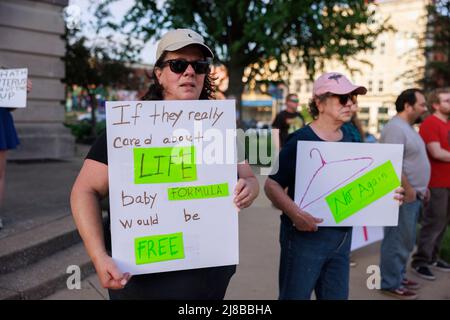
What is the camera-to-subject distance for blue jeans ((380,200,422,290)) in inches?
156

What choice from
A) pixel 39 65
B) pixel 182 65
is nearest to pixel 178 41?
pixel 182 65

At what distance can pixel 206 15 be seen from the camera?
14.5 metres

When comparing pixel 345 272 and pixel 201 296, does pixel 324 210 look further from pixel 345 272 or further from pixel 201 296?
pixel 201 296

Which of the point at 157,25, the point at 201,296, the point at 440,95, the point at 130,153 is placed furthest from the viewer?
the point at 157,25

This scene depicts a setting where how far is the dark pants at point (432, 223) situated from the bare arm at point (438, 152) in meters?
0.36

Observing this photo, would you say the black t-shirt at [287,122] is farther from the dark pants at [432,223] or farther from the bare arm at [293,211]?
the bare arm at [293,211]

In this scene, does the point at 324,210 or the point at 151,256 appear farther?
the point at 324,210

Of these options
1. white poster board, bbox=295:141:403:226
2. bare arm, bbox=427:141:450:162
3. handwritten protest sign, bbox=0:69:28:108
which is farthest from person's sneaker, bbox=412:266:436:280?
handwritten protest sign, bbox=0:69:28:108

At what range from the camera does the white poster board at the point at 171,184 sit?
1694 mm

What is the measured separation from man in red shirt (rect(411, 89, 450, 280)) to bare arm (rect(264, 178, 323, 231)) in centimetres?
253

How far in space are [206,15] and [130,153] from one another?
13.6 meters

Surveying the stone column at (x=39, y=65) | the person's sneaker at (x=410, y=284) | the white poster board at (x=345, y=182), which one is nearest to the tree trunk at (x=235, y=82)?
the stone column at (x=39, y=65)

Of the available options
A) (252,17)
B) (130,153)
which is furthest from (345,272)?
(252,17)
